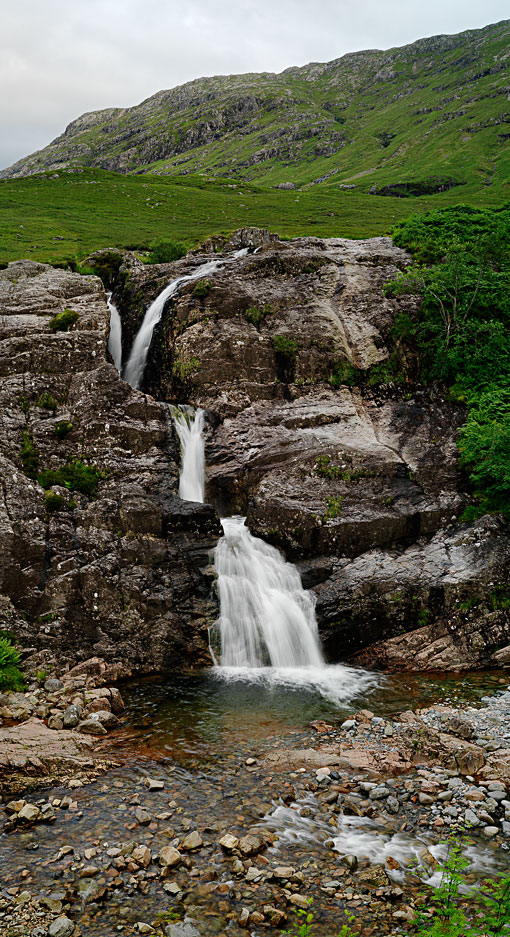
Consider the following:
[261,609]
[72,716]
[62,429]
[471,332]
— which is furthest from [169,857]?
[471,332]

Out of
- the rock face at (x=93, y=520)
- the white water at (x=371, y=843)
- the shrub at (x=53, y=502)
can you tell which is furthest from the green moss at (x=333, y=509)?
the white water at (x=371, y=843)

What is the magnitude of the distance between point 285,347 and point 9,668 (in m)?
20.3

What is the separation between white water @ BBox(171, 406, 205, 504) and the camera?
24.6 metres

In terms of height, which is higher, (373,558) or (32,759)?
(373,558)

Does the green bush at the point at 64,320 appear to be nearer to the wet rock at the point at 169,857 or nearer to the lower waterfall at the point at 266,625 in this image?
the lower waterfall at the point at 266,625

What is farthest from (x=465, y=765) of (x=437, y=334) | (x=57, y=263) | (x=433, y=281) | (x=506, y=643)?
(x=57, y=263)

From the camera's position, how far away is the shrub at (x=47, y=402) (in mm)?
24062

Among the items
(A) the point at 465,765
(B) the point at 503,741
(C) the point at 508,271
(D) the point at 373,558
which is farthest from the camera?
(C) the point at 508,271

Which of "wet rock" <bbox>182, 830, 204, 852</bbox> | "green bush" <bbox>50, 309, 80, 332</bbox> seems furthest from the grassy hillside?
"wet rock" <bbox>182, 830, 204, 852</bbox>

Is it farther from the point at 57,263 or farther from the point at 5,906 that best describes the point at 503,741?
the point at 57,263

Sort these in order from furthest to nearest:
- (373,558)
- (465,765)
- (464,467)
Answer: (464,467) → (373,558) → (465,765)

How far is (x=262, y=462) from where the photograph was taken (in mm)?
24641

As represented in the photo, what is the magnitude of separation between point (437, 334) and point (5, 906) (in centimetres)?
2865

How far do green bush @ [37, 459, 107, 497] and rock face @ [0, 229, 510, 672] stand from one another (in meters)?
0.12
